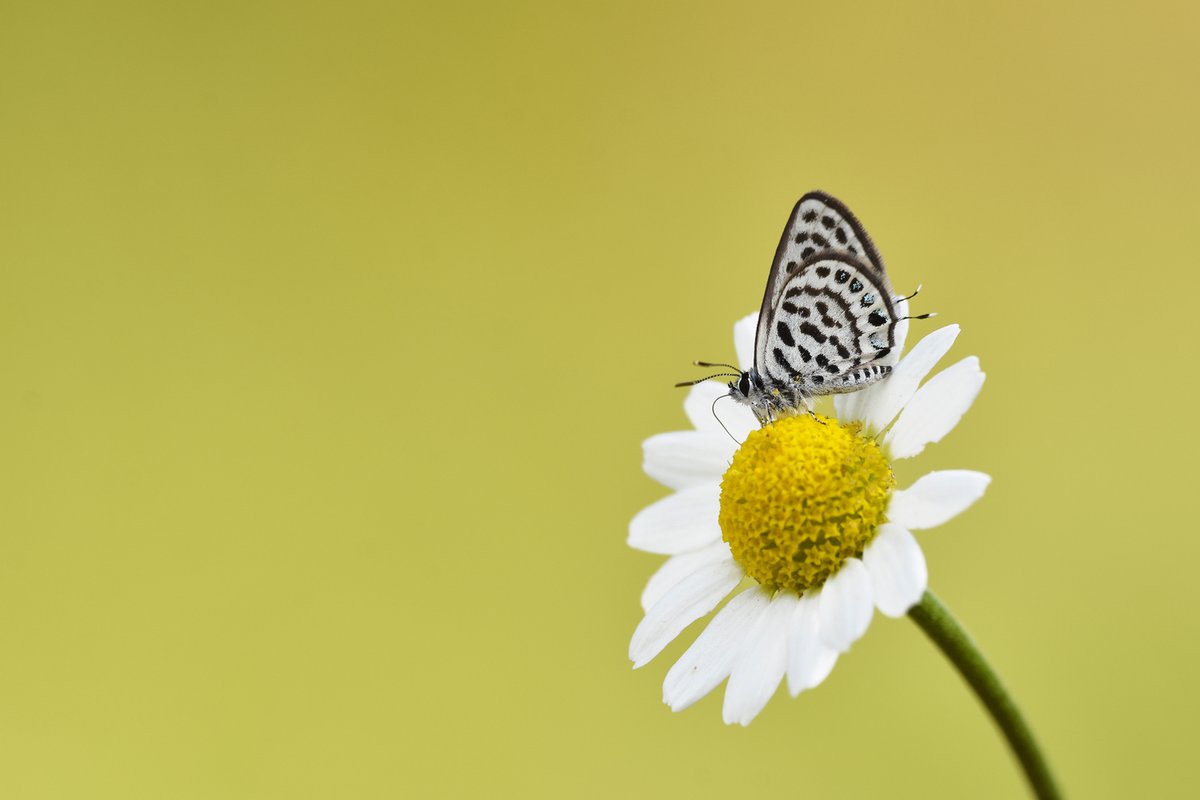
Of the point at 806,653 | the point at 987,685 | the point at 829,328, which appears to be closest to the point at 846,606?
the point at 806,653

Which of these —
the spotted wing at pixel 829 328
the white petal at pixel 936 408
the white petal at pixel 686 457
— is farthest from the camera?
the white petal at pixel 686 457

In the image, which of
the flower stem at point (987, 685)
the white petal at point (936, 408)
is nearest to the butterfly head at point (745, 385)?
the white petal at point (936, 408)

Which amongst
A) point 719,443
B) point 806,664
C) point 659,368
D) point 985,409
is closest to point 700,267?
point 659,368

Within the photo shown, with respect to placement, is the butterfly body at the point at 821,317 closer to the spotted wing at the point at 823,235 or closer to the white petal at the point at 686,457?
the spotted wing at the point at 823,235

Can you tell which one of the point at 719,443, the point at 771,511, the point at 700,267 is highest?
the point at 700,267

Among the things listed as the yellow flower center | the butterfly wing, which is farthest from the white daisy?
the butterfly wing

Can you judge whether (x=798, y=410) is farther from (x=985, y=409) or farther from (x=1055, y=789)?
(x=985, y=409)
